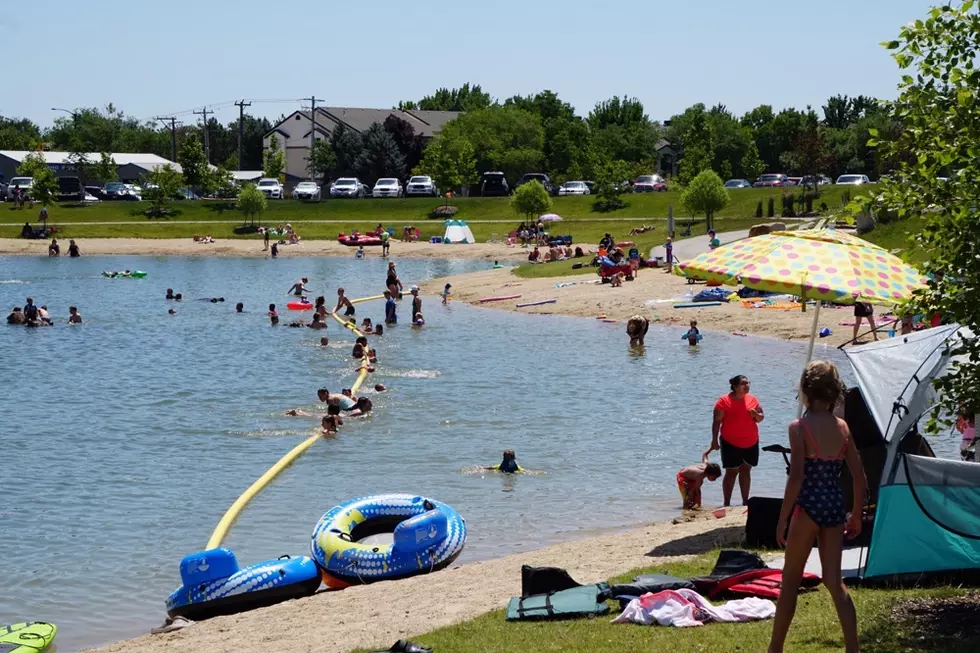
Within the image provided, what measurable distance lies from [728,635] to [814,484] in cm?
170

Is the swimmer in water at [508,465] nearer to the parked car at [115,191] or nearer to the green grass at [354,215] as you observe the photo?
the green grass at [354,215]

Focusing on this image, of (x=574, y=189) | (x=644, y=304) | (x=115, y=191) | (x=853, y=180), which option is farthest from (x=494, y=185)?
(x=644, y=304)

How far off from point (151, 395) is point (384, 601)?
690 inches

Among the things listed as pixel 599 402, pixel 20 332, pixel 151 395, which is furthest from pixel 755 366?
pixel 20 332

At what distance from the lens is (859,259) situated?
11.6 m

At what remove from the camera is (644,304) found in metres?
38.9

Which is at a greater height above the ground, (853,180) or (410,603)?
(853,180)

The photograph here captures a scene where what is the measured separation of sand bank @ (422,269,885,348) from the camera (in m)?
33.1

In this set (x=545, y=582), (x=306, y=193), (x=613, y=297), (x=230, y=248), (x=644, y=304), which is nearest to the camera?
(x=545, y=582)

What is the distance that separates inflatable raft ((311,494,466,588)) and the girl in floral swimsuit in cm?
667

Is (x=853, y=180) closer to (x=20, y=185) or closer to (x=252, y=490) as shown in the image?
(x=20, y=185)

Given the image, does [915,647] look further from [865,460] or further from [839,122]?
[839,122]

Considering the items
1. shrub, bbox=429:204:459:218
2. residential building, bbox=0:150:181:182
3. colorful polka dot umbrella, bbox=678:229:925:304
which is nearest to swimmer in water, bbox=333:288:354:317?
colorful polka dot umbrella, bbox=678:229:925:304

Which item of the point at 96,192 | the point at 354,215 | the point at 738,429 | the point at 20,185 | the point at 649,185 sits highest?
the point at 649,185
